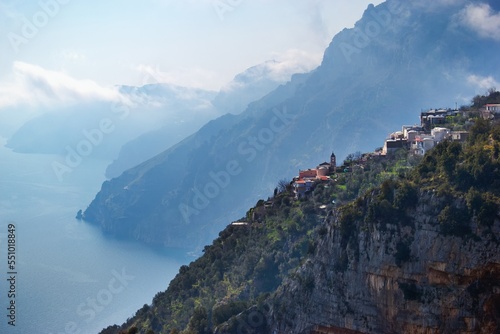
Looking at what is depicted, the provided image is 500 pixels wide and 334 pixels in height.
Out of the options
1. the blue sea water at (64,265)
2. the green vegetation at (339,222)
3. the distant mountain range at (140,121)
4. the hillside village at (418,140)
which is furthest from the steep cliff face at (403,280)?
the distant mountain range at (140,121)

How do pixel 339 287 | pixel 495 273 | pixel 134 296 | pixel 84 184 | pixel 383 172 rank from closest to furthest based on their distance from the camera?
1. pixel 495 273
2. pixel 339 287
3. pixel 383 172
4. pixel 134 296
5. pixel 84 184

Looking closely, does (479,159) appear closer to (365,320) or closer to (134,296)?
(365,320)

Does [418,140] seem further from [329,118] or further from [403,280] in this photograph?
[329,118]

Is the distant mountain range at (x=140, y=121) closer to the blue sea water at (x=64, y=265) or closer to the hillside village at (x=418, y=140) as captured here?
the blue sea water at (x=64, y=265)

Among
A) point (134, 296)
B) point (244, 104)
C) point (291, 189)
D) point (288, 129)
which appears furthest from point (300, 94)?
→ point (291, 189)

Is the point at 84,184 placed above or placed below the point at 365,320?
above

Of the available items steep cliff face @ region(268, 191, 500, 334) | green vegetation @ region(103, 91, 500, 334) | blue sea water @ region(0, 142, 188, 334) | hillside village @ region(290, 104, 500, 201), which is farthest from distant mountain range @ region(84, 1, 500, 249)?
steep cliff face @ region(268, 191, 500, 334)

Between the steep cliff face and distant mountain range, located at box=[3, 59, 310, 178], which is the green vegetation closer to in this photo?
the steep cliff face
